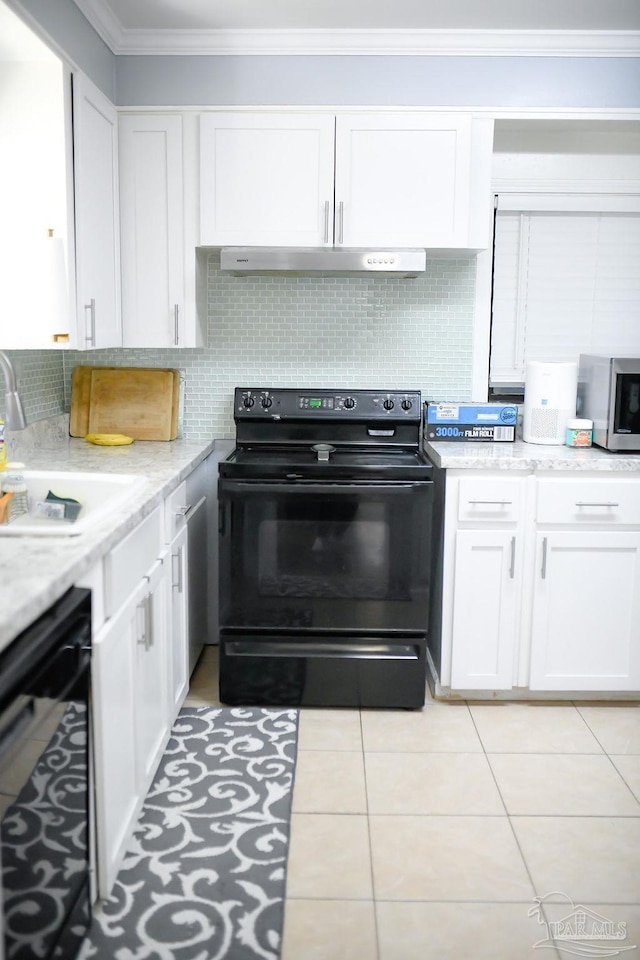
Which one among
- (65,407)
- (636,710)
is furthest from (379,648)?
(65,407)

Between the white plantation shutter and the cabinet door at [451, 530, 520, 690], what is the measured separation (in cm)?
89

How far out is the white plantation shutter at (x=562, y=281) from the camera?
3.37 m

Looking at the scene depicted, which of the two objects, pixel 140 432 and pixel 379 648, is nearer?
pixel 379 648

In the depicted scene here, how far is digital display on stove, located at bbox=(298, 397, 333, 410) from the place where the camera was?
3223 mm

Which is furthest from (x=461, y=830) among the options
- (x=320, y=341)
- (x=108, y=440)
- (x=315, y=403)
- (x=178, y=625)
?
Answer: (x=320, y=341)

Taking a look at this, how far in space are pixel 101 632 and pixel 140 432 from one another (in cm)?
162

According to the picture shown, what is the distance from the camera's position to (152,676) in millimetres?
Result: 2283

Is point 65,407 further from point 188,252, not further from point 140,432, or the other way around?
point 188,252

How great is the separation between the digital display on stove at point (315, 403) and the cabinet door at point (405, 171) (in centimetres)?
62

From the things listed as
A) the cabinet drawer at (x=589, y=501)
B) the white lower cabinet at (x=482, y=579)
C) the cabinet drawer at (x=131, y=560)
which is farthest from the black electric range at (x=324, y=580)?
the cabinet drawer at (x=131, y=560)

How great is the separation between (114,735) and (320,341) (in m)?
1.94

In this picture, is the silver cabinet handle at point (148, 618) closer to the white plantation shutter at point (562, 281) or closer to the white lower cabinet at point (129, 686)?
the white lower cabinet at point (129, 686)

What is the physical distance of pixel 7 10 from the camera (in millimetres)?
1985

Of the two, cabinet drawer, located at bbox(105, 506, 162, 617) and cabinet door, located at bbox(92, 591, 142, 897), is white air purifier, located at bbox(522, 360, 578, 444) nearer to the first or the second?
cabinet drawer, located at bbox(105, 506, 162, 617)
